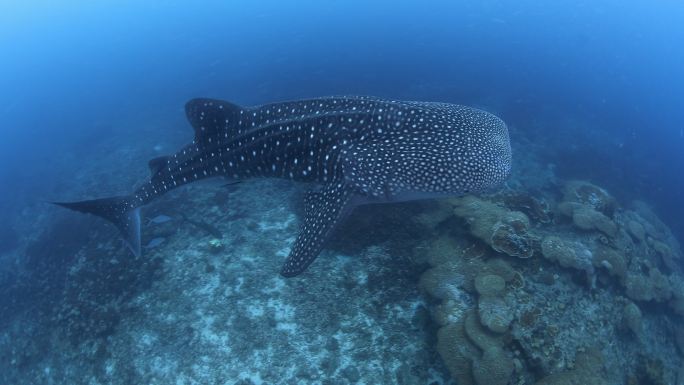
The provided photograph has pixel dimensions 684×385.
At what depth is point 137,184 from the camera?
53.8 ft

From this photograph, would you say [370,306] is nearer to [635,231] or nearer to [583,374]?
[583,374]

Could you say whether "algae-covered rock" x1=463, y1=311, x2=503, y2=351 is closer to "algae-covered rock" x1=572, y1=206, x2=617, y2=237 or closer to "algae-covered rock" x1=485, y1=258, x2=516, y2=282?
"algae-covered rock" x1=485, y1=258, x2=516, y2=282

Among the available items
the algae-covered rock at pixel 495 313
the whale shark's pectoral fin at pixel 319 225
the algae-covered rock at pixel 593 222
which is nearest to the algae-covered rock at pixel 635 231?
the algae-covered rock at pixel 593 222

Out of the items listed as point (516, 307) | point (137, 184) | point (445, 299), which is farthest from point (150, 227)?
point (516, 307)

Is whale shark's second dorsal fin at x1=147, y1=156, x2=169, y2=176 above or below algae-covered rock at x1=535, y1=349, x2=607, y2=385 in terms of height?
above

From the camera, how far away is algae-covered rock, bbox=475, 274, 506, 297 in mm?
6883

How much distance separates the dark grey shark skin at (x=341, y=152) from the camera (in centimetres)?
645

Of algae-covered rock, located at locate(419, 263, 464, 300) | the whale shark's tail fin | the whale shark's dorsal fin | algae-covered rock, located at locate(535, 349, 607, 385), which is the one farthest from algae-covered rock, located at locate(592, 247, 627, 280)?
the whale shark's tail fin

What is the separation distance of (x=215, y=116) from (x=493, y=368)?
24.3ft

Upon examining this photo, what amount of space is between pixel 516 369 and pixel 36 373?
10747 mm

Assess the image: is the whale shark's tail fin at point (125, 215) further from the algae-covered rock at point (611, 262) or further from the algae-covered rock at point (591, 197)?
the algae-covered rock at point (591, 197)

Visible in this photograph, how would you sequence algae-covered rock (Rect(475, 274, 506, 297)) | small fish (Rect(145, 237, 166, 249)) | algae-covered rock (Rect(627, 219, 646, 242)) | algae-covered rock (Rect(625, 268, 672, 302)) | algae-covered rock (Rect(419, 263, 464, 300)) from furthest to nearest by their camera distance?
algae-covered rock (Rect(627, 219, 646, 242)) → small fish (Rect(145, 237, 166, 249)) → algae-covered rock (Rect(625, 268, 672, 302)) → algae-covered rock (Rect(419, 263, 464, 300)) → algae-covered rock (Rect(475, 274, 506, 297))

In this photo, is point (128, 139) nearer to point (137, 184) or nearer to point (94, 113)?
point (137, 184)

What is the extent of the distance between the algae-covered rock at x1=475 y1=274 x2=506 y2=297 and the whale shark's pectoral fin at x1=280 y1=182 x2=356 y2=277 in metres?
3.01
